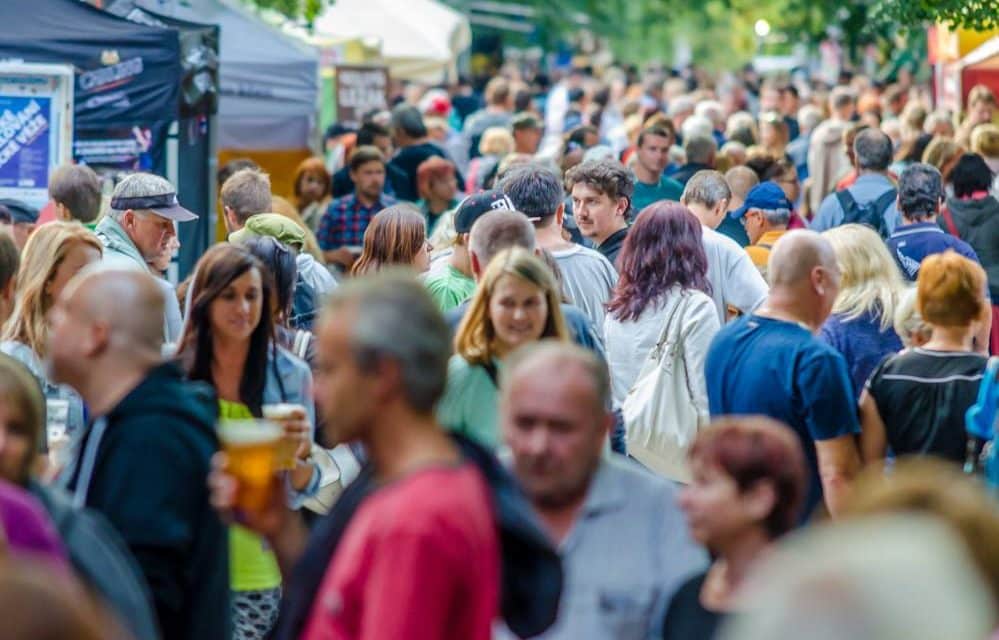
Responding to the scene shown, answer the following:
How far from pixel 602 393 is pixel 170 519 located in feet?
3.66

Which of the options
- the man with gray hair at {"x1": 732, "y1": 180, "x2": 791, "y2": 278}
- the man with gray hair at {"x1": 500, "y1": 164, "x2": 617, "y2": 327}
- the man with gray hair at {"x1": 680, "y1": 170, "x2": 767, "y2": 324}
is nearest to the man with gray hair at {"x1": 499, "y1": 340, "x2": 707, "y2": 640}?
the man with gray hair at {"x1": 500, "y1": 164, "x2": 617, "y2": 327}

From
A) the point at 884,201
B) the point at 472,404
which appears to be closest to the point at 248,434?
the point at 472,404

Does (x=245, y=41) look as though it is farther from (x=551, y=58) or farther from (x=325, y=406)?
(x=551, y=58)

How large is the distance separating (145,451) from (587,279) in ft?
12.9

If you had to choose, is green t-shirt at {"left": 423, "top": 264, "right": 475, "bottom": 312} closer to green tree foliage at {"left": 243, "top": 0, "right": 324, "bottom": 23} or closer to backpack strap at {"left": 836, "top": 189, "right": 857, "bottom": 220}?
backpack strap at {"left": 836, "top": 189, "right": 857, "bottom": 220}

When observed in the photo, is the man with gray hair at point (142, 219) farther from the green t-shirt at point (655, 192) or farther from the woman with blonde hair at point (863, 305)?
the green t-shirt at point (655, 192)

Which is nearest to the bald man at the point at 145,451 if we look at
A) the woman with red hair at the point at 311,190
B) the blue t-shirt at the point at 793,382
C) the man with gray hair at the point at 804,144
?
the blue t-shirt at the point at 793,382

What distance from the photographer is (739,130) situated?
18484 mm

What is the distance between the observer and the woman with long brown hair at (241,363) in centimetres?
638

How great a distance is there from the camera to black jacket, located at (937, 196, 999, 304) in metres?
12.7

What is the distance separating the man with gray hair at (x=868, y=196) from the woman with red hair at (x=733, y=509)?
8462mm

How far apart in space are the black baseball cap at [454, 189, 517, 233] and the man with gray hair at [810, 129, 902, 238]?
4659mm

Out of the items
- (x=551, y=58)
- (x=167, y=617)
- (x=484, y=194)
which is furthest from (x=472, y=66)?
(x=167, y=617)

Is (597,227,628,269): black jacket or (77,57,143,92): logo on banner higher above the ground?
(77,57,143,92): logo on banner
